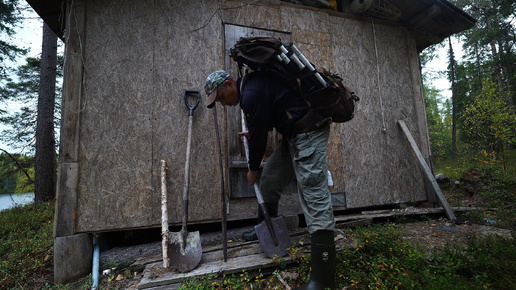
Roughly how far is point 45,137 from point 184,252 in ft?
24.5

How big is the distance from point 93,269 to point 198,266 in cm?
153

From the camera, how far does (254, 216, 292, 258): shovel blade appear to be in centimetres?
286

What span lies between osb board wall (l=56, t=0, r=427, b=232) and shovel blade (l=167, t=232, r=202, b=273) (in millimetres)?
645

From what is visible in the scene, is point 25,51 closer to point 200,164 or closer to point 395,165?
point 200,164

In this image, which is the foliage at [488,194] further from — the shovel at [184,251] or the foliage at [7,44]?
the foliage at [7,44]

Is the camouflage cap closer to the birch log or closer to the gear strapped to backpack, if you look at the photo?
the gear strapped to backpack

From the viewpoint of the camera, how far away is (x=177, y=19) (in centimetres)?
403

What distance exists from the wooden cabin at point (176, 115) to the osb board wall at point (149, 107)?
0.02 m

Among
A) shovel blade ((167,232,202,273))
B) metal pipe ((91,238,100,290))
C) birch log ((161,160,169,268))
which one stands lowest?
metal pipe ((91,238,100,290))

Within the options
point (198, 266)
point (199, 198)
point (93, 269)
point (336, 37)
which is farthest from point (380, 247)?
point (336, 37)

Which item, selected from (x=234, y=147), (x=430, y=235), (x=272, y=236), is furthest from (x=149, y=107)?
(x=430, y=235)

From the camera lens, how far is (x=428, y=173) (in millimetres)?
4766

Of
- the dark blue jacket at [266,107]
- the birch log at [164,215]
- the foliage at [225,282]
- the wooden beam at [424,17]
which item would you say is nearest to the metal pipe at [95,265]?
the birch log at [164,215]

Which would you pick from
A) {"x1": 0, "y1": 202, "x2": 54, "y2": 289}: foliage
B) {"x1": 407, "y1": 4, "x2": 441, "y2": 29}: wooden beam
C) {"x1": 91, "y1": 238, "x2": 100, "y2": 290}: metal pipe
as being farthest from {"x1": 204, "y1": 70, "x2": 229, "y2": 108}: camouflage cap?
{"x1": 407, "y1": 4, "x2": 441, "y2": 29}: wooden beam
